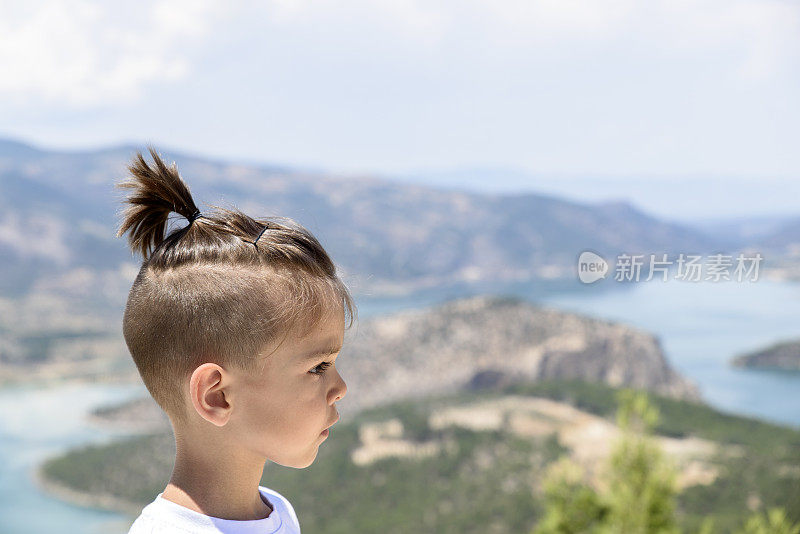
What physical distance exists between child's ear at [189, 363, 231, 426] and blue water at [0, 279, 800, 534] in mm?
34337

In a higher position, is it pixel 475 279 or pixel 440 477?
pixel 440 477

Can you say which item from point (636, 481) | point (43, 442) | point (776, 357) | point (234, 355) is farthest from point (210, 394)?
point (43, 442)

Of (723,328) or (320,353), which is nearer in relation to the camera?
(320,353)

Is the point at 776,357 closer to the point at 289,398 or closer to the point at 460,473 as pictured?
the point at 460,473

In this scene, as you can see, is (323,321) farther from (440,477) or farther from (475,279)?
(475,279)

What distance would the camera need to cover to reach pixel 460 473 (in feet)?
97.3

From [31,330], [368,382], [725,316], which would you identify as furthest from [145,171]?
[31,330]

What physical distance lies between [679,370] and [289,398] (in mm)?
48181

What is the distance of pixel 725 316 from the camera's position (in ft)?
158

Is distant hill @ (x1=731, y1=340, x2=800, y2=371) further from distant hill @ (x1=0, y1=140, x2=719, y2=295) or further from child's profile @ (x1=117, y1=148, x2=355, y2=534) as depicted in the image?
child's profile @ (x1=117, y1=148, x2=355, y2=534)

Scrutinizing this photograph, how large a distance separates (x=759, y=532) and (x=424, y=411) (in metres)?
32.0

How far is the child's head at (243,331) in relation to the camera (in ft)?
2.70

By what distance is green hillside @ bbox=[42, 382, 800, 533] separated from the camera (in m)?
23.4

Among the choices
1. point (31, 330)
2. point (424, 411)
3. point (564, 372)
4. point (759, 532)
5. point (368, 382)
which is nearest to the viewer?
point (759, 532)
